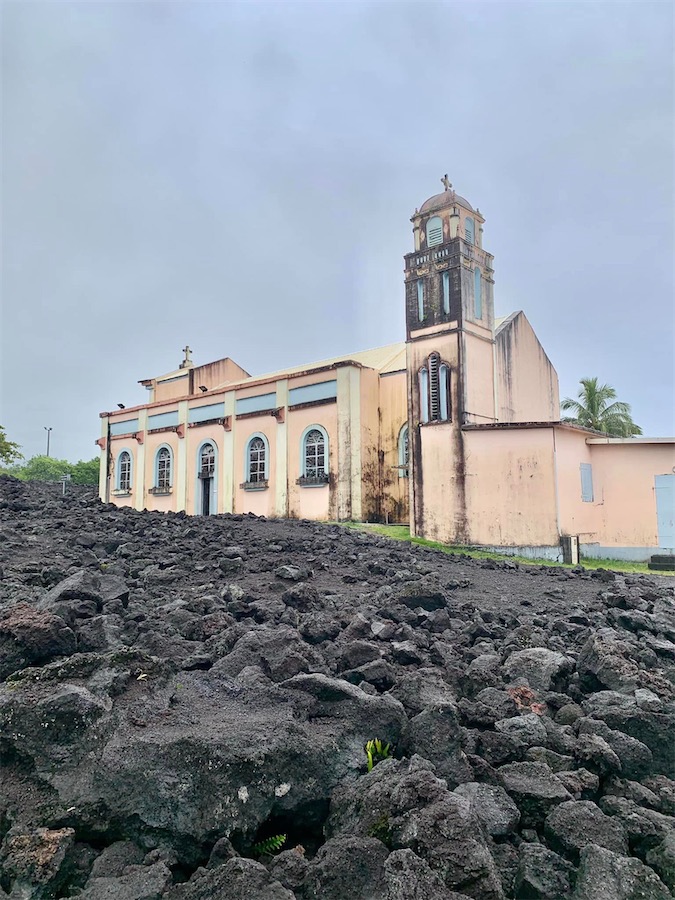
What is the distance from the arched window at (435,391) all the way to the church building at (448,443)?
0.04 metres

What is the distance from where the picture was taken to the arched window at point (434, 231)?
1829 cm

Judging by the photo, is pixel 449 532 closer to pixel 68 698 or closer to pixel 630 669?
pixel 630 669

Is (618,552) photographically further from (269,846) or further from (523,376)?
(269,846)

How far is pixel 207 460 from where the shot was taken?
2495cm

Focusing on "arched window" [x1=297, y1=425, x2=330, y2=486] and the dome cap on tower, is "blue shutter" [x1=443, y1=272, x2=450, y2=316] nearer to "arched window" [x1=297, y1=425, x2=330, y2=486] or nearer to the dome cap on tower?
the dome cap on tower

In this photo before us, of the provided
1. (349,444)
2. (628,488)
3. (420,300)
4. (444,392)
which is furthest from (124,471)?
(628,488)

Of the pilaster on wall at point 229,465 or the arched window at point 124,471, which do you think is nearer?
the pilaster on wall at point 229,465

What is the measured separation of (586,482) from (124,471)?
21.0m

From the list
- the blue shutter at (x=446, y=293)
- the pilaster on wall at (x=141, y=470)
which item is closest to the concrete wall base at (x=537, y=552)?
the blue shutter at (x=446, y=293)

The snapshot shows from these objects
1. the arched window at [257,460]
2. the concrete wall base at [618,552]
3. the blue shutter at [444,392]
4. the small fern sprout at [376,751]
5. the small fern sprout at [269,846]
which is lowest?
the small fern sprout at [269,846]

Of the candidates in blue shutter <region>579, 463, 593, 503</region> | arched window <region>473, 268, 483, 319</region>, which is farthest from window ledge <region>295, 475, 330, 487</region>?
blue shutter <region>579, 463, 593, 503</region>

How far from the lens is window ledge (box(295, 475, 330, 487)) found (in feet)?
66.7

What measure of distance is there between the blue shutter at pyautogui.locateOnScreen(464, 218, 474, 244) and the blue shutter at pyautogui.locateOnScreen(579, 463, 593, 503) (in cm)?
753

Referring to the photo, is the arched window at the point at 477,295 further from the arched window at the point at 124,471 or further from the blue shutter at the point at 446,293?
the arched window at the point at 124,471
